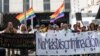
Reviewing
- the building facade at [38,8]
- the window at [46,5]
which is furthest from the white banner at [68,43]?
the window at [46,5]

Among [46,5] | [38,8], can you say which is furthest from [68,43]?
[46,5]

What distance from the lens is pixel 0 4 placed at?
72312mm

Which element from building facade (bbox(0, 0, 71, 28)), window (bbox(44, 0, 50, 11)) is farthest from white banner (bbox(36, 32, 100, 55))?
window (bbox(44, 0, 50, 11))

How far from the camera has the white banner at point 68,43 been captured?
1245 cm

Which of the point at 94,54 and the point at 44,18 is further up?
the point at 94,54


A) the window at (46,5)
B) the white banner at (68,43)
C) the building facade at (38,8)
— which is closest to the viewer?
the white banner at (68,43)

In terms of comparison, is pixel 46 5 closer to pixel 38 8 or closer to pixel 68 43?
pixel 38 8

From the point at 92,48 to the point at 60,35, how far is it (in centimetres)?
111

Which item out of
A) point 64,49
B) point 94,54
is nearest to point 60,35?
point 64,49

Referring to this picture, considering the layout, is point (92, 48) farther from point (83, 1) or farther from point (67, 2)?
point (67, 2)

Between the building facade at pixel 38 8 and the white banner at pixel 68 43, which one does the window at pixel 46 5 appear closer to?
the building facade at pixel 38 8

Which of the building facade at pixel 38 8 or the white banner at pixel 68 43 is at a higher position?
the white banner at pixel 68 43

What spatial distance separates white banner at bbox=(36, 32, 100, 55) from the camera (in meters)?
12.4

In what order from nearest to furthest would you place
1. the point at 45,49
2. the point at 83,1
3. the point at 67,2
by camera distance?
the point at 45,49 < the point at 83,1 < the point at 67,2
